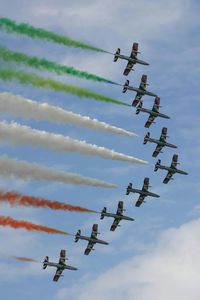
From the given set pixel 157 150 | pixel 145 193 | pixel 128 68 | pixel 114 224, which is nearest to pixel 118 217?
pixel 114 224

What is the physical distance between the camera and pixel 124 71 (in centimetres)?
14050

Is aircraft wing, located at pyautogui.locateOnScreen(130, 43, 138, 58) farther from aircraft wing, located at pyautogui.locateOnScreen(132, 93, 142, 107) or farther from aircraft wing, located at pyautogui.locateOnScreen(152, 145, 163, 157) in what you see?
aircraft wing, located at pyautogui.locateOnScreen(152, 145, 163, 157)

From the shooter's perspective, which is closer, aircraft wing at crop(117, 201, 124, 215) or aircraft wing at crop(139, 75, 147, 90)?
aircraft wing at crop(139, 75, 147, 90)

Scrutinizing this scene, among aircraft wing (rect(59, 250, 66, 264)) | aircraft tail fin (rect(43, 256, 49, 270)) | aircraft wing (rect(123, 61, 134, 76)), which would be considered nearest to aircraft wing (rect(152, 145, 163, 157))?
aircraft wing (rect(123, 61, 134, 76))

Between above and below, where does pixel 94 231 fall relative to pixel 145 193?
below

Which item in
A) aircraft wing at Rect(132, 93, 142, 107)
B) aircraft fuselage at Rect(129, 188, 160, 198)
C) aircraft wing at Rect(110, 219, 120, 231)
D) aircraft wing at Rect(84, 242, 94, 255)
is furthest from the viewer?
aircraft fuselage at Rect(129, 188, 160, 198)

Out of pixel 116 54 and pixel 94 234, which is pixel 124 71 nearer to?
pixel 116 54

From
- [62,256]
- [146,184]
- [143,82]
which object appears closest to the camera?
[62,256]

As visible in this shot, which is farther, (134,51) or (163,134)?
(163,134)

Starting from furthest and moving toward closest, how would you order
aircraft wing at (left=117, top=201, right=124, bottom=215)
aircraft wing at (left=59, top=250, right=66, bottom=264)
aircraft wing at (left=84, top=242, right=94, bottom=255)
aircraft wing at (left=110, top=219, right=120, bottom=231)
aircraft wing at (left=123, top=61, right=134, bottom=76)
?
aircraft wing at (left=117, top=201, right=124, bottom=215), aircraft wing at (left=110, top=219, right=120, bottom=231), aircraft wing at (left=84, top=242, right=94, bottom=255), aircraft wing at (left=59, top=250, right=66, bottom=264), aircraft wing at (left=123, top=61, right=134, bottom=76)

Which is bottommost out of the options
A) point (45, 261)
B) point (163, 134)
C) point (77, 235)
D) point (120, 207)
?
point (45, 261)

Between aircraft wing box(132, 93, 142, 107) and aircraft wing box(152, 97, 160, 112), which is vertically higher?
aircraft wing box(152, 97, 160, 112)

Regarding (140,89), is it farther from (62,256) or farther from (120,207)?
(62,256)

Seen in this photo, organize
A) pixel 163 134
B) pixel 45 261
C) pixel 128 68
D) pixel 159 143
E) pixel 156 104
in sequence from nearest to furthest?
pixel 128 68 < pixel 45 261 < pixel 156 104 < pixel 159 143 < pixel 163 134
